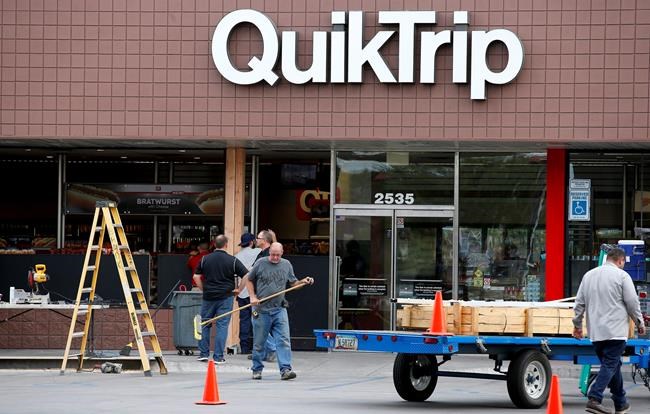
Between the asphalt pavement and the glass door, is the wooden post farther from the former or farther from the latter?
the glass door

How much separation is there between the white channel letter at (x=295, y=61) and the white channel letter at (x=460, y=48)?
6.54ft

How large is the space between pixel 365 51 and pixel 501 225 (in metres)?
3.90

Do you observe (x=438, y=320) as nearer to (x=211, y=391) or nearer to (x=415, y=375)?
(x=415, y=375)

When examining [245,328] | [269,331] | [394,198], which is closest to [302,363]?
[245,328]

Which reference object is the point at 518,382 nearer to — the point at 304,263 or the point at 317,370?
the point at 317,370

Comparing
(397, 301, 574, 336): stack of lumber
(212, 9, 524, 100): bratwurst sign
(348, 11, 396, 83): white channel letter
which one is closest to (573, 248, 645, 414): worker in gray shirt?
(397, 301, 574, 336): stack of lumber

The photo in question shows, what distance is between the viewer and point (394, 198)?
2228 centimetres

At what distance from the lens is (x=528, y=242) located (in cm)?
2212

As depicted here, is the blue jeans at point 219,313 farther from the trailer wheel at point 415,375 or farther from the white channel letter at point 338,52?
the trailer wheel at point 415,375

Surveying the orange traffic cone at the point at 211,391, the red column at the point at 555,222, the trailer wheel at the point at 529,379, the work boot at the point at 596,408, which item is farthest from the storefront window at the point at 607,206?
the orange traffic cone at the point at 211,391

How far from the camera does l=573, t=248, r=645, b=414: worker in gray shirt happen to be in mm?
13414

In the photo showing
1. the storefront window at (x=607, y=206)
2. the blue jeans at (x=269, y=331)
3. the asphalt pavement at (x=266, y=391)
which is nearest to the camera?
the asphalt pavement at (x=266, y=391)

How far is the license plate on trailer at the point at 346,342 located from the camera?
47.8 feet

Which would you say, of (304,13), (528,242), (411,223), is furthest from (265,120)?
(528,242)
